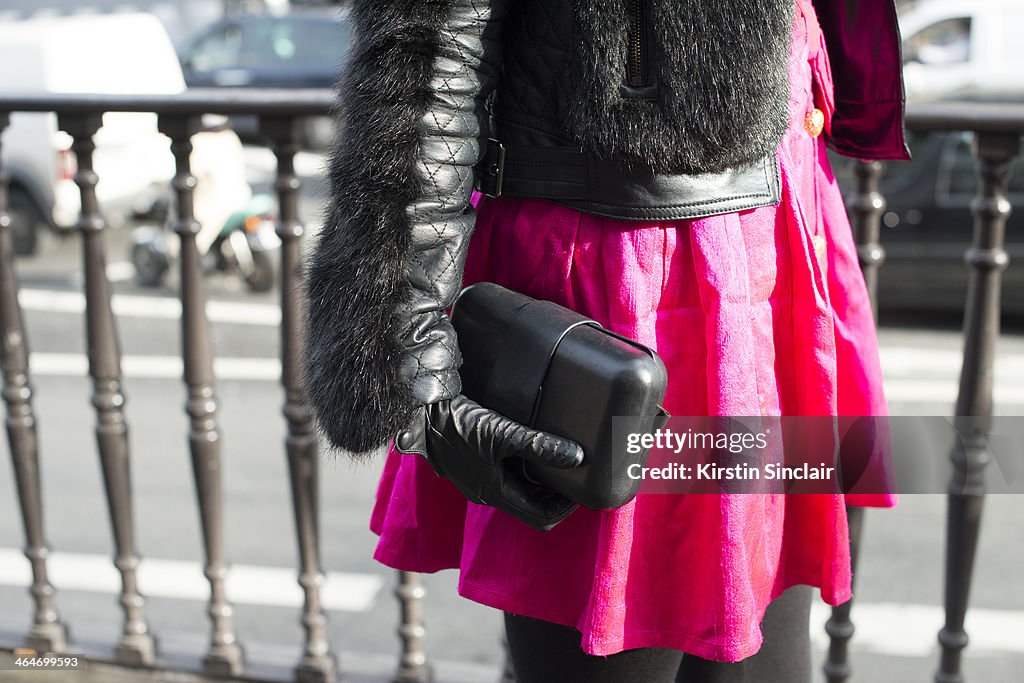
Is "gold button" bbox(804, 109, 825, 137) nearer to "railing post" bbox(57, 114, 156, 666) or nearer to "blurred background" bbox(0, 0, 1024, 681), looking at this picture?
"blurred background" bbox(0, 0, 1024, 681)

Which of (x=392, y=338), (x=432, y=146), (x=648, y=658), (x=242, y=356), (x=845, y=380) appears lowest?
(x=242, y=356)

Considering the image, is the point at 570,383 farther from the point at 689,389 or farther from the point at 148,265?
the point at 148,265

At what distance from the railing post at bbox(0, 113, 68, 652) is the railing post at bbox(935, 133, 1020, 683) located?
2.04 metres

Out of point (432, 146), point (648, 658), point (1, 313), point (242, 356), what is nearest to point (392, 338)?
point (432, 146)

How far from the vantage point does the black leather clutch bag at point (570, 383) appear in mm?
1246

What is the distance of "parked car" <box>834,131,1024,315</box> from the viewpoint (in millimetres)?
6629

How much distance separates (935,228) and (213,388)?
535cm

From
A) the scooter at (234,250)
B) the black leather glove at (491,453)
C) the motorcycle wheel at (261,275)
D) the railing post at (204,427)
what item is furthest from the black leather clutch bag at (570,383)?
the motorcycle wheel at (261,275)

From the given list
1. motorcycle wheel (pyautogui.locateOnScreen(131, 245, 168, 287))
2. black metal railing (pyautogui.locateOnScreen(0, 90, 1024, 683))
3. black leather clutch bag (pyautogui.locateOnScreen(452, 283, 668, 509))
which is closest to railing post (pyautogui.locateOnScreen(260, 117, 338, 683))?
black metal railing (pyautogui.locateOnScreen(0, 90, 1024, 683))

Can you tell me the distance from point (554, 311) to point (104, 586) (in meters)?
3.06

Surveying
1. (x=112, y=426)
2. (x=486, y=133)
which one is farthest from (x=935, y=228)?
(x=486, y=133)

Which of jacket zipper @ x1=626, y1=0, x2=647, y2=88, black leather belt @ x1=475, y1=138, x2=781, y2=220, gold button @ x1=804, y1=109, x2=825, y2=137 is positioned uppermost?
jacket zipper @ x1=626, y1=0, x2=647, y2=88

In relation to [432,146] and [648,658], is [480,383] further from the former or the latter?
[648,658]

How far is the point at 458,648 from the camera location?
136 inches
